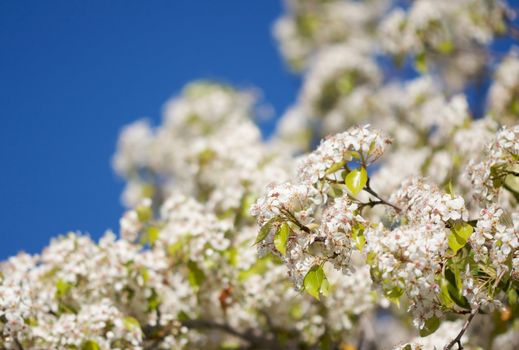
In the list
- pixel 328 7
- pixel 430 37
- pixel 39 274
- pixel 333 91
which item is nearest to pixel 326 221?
pixel 39 274

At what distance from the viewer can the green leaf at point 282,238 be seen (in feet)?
10.2

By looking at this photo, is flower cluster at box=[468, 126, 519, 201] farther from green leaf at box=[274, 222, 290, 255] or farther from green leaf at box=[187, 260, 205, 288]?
green leaf at box=[187, 260, 205, 288]

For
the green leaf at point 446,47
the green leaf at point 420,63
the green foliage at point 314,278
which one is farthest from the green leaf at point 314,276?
the green leaf at point 446,47

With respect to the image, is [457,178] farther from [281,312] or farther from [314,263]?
[314,263]

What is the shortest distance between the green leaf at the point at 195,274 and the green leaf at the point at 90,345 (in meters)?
1.17

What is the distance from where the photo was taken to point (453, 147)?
627cm

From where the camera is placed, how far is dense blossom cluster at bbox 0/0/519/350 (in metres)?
3.16

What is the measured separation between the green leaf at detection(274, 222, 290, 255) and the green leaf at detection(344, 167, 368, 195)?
1.69 feet

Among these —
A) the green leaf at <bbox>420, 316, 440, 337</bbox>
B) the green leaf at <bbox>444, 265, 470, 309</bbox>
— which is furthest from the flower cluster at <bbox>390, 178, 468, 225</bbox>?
the green leaf at <bbox>420, 316, 440, 337</bbox>

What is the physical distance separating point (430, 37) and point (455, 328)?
15.5 ft

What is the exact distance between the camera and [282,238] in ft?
10.3

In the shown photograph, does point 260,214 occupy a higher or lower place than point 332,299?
lower

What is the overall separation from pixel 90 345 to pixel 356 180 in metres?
2.60

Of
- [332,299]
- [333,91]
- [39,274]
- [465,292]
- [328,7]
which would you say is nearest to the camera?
[465,292]
